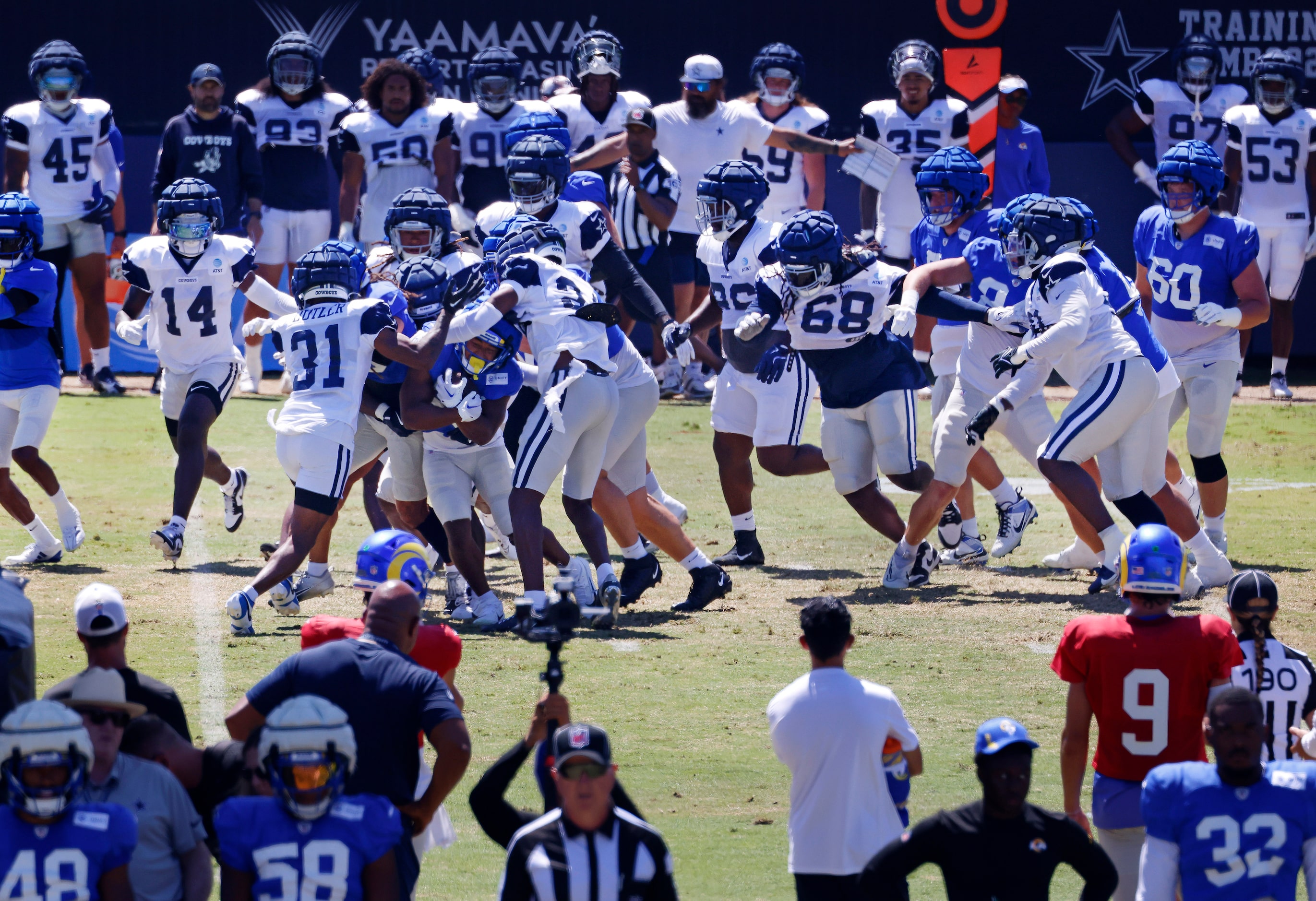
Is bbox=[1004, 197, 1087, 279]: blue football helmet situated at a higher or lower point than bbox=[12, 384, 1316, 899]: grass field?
higher

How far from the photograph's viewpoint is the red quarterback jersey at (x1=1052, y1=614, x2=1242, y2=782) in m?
4.89

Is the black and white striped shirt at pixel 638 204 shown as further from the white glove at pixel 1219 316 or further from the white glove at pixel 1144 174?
the white glove at pixel 1219 316

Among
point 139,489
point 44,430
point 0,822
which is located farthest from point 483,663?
point 139,489

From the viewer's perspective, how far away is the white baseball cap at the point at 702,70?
1356cm

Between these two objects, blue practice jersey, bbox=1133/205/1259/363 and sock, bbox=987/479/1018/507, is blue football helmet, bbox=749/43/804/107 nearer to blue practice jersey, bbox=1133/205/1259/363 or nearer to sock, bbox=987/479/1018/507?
blue practice jersey, bbox=1133/205/1259/363

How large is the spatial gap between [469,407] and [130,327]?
2795 millimetres

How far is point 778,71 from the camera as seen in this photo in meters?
14.2

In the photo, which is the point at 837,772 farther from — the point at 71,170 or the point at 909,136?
the point at 71,170

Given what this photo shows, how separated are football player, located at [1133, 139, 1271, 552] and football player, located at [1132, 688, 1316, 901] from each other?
5386 mm

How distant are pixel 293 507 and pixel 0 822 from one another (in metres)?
4.10

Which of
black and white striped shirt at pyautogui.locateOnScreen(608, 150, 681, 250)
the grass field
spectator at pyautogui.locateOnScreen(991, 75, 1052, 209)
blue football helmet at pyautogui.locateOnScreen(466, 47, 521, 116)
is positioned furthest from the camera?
spectator at pyautogui.locateOnScreen(991, 75, 1052, 209)

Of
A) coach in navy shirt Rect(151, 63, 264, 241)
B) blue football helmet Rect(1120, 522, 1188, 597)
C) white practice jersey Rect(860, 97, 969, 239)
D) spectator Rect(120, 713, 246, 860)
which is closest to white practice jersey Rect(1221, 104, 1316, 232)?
white practice jersey Rect(860, 97, 969, 239)

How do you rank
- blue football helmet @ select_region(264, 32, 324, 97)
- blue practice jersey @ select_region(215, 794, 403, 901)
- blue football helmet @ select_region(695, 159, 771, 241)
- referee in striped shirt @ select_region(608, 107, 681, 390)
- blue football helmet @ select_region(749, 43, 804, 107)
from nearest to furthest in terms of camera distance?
1. blue practice jersey @ select_region(215, 794, 403, 901)
2. blue football helmet @ select_region(695, 159, 771, 241)
3. referee in striped shirt @ select_region(608, 107, 681, 390)
4. blue football helmet @ select_region(264, 32, 324, 97)
5. blue football helmet @ select_region(749, 43, 804, 107)

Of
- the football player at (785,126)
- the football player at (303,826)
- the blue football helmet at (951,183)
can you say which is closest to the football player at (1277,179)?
the football player at (785,126)
